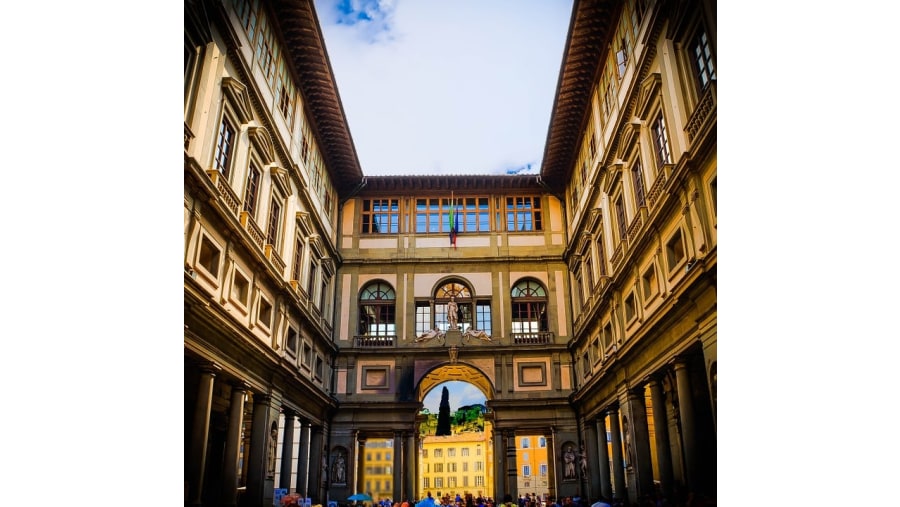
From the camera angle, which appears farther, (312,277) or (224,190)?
(312,277)

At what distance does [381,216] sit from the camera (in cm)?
3228

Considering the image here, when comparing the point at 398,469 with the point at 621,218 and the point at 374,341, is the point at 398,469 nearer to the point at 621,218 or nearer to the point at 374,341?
the point at 374,341

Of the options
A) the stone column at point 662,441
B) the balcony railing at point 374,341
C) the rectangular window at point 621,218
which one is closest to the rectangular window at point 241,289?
the rectangular window at point 621,218

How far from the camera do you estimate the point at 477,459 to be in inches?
2825

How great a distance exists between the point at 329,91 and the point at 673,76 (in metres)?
14.1

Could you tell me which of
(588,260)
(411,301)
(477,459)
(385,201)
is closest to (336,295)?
(411,301)

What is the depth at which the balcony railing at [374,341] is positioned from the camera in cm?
2948

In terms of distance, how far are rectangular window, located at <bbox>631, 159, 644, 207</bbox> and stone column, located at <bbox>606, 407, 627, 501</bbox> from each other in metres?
8.06

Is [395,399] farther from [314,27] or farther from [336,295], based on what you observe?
[314,27]

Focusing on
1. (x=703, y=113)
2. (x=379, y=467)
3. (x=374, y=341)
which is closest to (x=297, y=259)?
(x=374, y=341)

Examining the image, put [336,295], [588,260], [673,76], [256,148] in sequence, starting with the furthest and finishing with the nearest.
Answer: [336,295] < [588,260] < [256,148] < [673,76]

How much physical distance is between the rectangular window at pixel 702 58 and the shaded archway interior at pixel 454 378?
18.3m

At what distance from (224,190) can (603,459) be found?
1785 centimetres

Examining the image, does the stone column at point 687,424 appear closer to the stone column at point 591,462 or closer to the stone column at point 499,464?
the stone column at point 591,462
